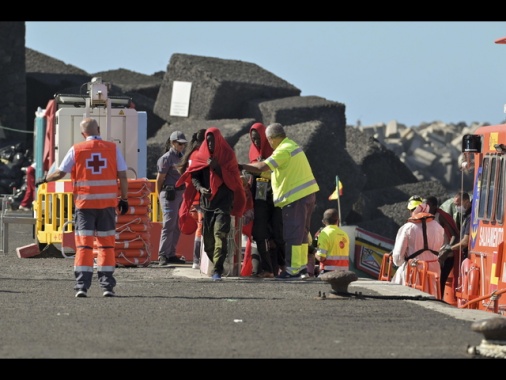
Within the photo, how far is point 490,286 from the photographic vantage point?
17.6 m

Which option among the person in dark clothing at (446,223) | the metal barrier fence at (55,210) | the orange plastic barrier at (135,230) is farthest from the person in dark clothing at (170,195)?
the person in dark clothing at (446,223)

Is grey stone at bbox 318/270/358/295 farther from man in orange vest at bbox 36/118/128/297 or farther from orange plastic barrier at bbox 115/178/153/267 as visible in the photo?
orange plastic barrier at bbox 115/178/153/267

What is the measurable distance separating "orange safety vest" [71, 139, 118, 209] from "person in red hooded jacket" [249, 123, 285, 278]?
9.75 feet

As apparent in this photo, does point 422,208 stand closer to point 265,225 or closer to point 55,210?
point 265,225

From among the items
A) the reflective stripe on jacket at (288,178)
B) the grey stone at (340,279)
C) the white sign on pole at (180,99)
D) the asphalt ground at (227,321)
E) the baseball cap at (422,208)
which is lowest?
the asphalt ground at (227,321)

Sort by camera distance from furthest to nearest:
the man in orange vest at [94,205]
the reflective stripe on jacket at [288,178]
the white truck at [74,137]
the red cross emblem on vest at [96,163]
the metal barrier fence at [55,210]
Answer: the white truck at [74,137]
the metal barrier fence at [55,210]
the reflective stripe on jacket at [288,178]
the red cross emblem on vest at [96,163]
the man in orange vest at [94,205]

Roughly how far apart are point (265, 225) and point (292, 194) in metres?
0.50

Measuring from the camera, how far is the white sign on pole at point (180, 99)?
1527 inches

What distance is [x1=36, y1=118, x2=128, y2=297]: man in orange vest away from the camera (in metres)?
16.2

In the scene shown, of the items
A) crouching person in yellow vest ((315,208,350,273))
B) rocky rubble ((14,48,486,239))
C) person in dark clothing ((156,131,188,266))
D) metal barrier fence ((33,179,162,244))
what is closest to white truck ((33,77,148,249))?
metal barrier fence ((33,179,162,244))

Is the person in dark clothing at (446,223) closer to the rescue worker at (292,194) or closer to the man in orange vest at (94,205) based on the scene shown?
the rescue worker at (292,194)

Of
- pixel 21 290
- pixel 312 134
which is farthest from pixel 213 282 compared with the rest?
pixel 312 134

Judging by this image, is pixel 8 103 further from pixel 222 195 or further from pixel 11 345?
pixel 11 345

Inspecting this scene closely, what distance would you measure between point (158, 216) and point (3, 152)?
15.9 meters
